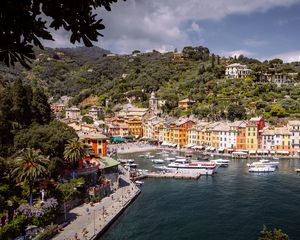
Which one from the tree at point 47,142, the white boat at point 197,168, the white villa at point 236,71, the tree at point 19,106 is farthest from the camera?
the white villa at point 236,71

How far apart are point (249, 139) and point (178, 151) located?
15.2m

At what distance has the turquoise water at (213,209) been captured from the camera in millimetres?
28375

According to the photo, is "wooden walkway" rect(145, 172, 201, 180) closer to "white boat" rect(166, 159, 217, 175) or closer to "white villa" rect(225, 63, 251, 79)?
"white boat" rect(166, 159, 217, 175)

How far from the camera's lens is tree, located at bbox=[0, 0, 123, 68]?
337 centimetres

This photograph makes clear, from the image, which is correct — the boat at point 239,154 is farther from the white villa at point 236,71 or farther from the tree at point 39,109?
the white villa at point 236,71

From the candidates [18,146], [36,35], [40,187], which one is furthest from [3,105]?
[36,35]

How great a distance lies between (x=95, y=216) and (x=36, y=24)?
92.2ft

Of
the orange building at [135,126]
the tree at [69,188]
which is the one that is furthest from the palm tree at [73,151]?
the orange building at [135,126]

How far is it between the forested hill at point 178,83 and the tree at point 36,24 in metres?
74.8

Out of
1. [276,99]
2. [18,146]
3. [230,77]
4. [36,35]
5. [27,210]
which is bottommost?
[27,210]

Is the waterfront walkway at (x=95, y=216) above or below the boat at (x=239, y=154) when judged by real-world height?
below

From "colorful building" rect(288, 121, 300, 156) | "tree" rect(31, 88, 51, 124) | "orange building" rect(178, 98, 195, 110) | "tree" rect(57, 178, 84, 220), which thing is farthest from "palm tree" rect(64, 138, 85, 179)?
"orange building" rect(178, 98, 195, 110)

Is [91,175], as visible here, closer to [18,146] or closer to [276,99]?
[18,146]

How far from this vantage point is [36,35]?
358cm
